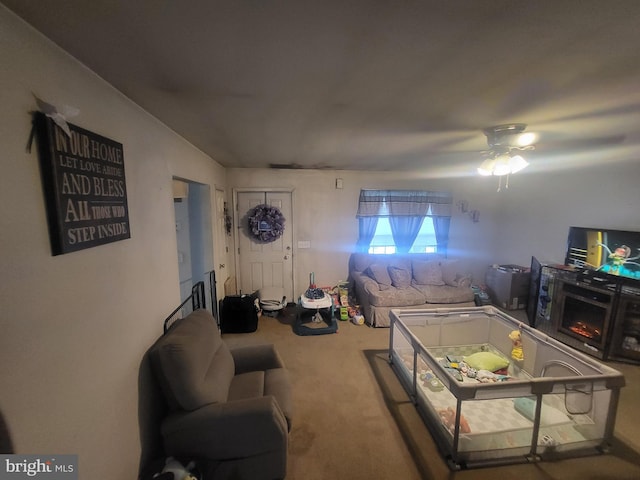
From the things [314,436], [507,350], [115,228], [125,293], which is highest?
[115,228]

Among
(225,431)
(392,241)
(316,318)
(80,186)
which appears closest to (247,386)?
(225,431)

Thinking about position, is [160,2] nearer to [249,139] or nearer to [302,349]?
[249,139]

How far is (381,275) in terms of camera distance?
4.06 m

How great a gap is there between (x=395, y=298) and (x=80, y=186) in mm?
3494

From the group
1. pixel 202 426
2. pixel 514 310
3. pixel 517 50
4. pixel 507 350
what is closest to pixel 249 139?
pixel 517 50

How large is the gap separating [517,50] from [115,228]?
1.89 metres

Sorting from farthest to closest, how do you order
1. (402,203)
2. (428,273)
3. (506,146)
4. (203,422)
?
1. (402,203)
2. (428,273)
3. (506,146)
4. (203,422)

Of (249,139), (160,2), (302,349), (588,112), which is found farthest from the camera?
(302,349)

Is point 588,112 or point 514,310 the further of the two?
point 514,310

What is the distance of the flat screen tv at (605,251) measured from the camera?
2805mm

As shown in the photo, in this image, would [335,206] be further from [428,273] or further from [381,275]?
[428,273]

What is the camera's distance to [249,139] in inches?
92.2

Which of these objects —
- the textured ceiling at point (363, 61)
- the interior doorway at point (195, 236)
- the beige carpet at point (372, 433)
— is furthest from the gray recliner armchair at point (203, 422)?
the interior doorway at point (195, 236)

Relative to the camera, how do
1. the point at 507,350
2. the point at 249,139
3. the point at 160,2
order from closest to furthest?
the point at 160,2 < the point at 249,139 < the point at 507,350
